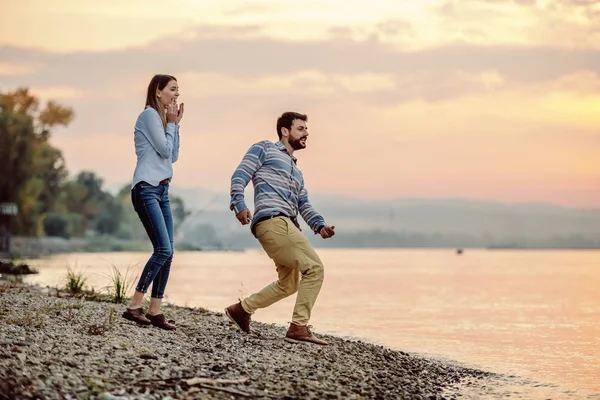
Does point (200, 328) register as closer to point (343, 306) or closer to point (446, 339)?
point (446, 339)

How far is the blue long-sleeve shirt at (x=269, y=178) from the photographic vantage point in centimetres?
838

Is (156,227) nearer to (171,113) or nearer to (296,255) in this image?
(171,113)

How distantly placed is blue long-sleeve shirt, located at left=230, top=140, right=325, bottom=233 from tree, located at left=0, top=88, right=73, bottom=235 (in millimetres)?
47720

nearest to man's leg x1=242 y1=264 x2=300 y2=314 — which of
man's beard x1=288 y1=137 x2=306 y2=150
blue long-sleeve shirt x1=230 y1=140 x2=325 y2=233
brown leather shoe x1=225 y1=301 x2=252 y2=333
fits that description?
brown leather shoe x1=225 y1=301 x2=252 y2=333

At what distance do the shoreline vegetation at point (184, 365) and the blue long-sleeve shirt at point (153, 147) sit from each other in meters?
1.48

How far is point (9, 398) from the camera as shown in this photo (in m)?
5.72

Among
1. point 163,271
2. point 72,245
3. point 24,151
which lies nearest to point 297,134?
point 163,271

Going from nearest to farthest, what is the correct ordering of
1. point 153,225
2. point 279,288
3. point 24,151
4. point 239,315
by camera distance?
point 153,225 → point 279,288 → point 239,315 → point 24,151

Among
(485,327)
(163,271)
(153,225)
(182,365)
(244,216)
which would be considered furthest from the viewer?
(485,327)

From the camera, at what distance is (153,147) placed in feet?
27.1

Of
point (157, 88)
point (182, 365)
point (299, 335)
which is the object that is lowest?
point (182, 365)

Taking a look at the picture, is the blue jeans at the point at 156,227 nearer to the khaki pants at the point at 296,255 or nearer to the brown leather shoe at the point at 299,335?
the khaki pants at the point at 296,255

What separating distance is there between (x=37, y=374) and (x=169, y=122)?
3.07 m

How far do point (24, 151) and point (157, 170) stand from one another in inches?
1903
